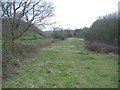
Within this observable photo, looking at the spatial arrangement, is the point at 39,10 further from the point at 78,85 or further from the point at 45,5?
the point at 78,85

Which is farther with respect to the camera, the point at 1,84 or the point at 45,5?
the point at 45,5

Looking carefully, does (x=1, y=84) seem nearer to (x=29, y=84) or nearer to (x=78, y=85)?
(x=29, y=84)

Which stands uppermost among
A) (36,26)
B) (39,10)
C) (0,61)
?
(39,10)

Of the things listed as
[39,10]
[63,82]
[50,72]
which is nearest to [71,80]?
[63,82]

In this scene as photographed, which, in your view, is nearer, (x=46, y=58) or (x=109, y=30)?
(x=46, y=58)

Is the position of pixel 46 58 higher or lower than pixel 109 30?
lower

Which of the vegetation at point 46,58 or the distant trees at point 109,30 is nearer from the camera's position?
the vegetation at point 46,58

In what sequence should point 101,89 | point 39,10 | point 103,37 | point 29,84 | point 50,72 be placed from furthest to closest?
point 103,37, point 39,10, point 50,72, point 29,84, point 101,89

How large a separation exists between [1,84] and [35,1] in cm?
1955

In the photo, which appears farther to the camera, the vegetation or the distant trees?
the distant trees

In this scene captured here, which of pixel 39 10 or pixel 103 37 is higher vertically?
pixel 39 10

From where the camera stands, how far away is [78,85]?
393 inches

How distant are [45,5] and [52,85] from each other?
783 inches

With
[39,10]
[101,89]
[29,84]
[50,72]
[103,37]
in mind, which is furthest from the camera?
[103,37]
